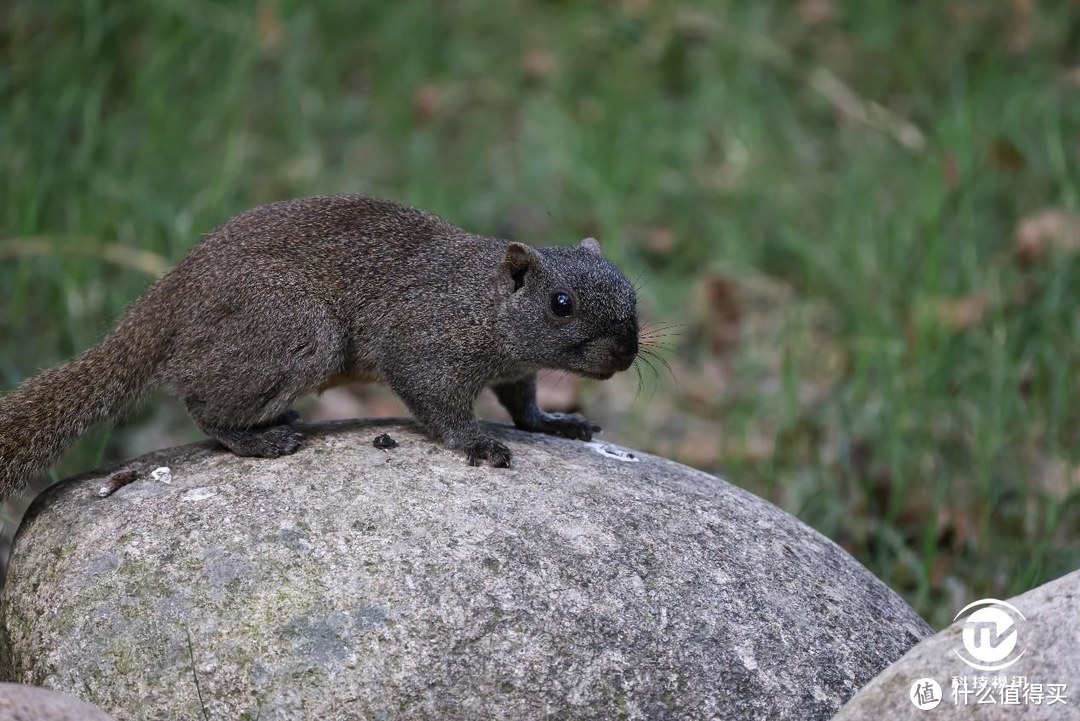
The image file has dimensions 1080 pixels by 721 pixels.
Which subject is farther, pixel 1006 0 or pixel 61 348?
pixel 1006 0

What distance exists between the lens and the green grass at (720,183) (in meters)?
5.63

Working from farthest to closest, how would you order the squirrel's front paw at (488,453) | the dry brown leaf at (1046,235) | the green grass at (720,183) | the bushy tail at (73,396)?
1. the dry brown leaf at (1046,235)
2. the green grass at (720,183)
3. the bushy tail at (73,396)
4. the squirrel's front paw at (488,453)

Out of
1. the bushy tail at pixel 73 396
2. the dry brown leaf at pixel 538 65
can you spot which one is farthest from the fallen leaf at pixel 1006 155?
the bushy tail at pixel 73 396

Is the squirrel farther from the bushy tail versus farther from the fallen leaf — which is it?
the fallen leaf

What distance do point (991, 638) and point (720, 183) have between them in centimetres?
557

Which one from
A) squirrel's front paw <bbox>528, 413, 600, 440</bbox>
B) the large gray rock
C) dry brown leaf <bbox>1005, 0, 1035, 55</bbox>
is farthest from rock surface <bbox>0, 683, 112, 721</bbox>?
dry brown leaf <bbox>1005, 0, 1035, 55</bbox>

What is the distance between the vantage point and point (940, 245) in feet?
21.5

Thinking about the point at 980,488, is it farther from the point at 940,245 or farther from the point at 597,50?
the point at 597,50

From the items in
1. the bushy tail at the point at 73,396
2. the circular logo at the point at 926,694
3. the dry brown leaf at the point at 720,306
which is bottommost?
the dry brown leaf at the point at 720,306

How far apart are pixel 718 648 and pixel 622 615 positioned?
252 mm

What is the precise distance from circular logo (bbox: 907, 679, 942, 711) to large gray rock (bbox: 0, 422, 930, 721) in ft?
1.21

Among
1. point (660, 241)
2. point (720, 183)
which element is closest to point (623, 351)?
point (660, 241)

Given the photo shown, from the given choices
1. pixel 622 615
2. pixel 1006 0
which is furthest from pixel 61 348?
pixel 1006 0

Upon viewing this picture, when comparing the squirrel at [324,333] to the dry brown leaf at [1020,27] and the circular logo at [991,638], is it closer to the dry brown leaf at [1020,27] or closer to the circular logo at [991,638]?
the circular logo at [991,638]
